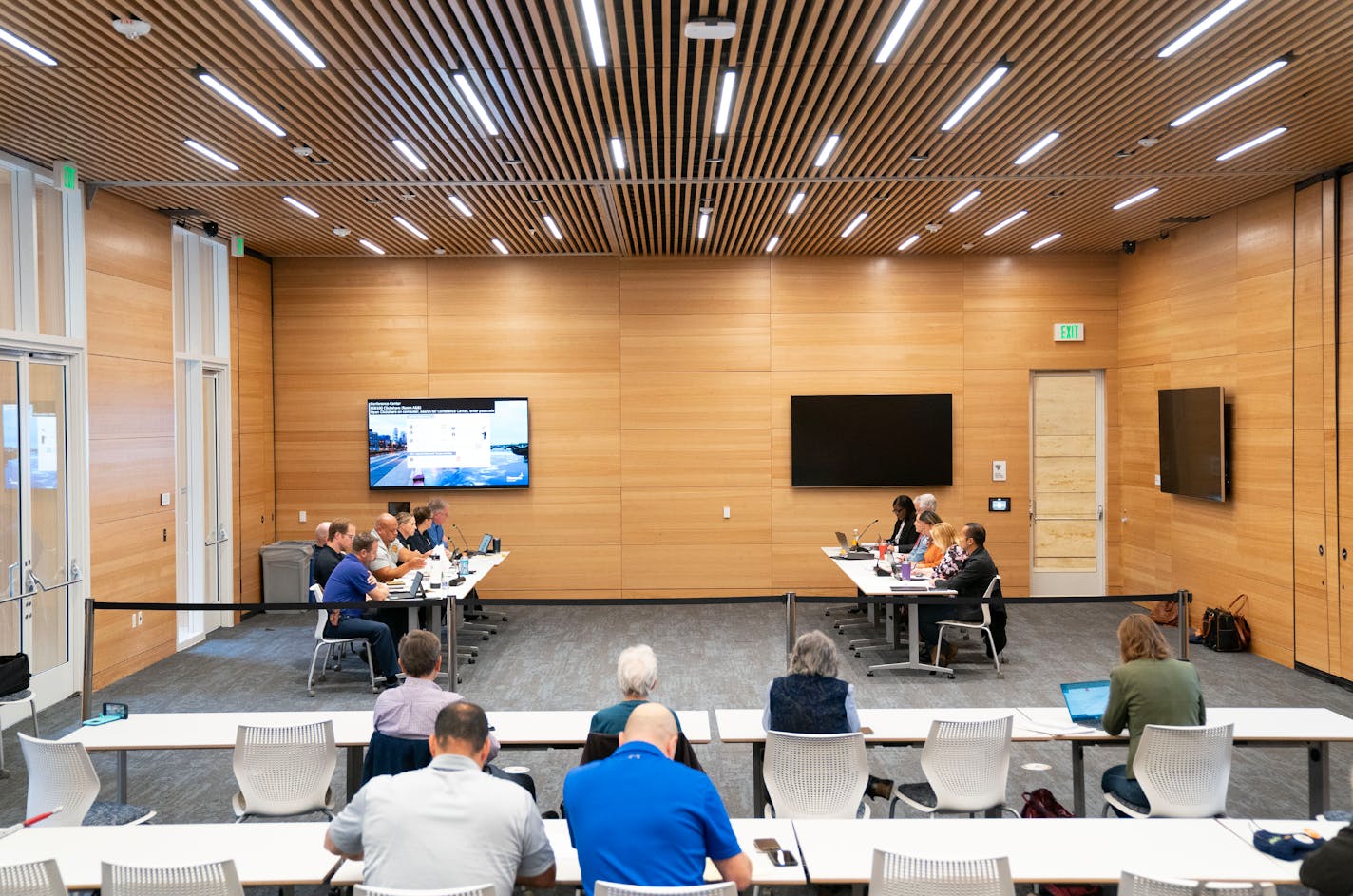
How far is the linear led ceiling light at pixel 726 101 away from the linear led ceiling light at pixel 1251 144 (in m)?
3.75

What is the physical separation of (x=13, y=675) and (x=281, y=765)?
3055 mm

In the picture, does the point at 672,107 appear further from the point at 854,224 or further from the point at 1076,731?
the point at 1076,731

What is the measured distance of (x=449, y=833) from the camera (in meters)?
2.74

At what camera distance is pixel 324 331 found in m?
11.6

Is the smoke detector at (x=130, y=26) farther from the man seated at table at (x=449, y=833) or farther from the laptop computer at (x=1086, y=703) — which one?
the laptop computer at (x=1086, y=703)

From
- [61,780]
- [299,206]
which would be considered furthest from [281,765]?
[299,206]

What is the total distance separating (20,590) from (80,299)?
227cm

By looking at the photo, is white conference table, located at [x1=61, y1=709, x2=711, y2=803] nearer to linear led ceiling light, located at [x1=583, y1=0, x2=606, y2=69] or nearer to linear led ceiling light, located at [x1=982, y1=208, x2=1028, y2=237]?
linear led ceiling light, located at [x1=583, y1=0, x2=606, y2=69]

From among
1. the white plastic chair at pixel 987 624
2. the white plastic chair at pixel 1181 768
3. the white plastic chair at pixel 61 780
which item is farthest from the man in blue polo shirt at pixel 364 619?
the white plastic chair at pixel 1181 768

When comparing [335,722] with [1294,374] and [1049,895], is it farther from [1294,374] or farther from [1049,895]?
[1294,374]

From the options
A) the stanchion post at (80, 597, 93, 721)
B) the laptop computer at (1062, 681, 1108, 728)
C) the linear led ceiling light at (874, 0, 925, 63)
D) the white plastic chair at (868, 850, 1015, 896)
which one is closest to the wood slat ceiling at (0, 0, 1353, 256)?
the linear led ceiling light at (874, 0, 925, 63)

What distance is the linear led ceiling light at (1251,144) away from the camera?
677 cm

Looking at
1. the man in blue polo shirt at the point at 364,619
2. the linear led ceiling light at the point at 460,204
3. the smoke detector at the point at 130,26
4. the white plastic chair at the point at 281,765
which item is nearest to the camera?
the white plastic chair at the point at 281,765

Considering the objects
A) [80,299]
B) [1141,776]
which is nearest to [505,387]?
[80,299]
